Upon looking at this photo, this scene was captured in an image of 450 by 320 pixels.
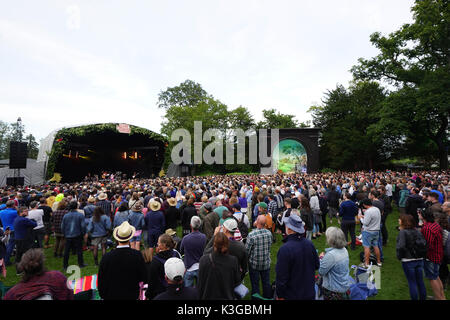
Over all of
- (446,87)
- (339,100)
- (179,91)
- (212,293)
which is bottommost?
(212,293)

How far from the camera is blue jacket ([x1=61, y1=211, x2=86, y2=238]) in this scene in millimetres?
5461

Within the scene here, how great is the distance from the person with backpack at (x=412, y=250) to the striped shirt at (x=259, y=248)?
2034 mm

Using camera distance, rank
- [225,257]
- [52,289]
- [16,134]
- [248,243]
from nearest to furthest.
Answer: [52,289] < [225,257] < [248,243] < [16,134]

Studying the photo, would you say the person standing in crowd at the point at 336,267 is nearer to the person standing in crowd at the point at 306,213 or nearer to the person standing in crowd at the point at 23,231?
the person standing in crowd at the point at 306,213

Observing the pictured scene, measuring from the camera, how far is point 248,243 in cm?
370

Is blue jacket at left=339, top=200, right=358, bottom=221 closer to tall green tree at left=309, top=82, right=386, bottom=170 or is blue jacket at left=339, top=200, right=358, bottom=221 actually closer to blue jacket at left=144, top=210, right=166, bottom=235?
blue jacket at left=144, top=210, right=166, bottom=235

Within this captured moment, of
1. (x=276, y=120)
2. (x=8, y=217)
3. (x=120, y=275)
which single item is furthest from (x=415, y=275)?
(x=276, y=120)

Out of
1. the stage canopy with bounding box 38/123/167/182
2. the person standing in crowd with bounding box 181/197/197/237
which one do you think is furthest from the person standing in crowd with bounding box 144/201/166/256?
the stage canopy with bounding box 38/123/167/182

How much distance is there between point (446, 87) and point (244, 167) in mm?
24444

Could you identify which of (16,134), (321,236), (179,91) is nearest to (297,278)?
(321,236)

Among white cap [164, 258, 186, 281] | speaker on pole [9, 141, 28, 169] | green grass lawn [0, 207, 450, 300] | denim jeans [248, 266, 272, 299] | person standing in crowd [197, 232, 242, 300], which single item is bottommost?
green grass lawn [0, 207, 450, 300]

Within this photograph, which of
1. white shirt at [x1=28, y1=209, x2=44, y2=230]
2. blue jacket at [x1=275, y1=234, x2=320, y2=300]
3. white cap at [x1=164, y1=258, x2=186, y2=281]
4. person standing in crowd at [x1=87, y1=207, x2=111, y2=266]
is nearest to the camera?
white cap at [x1=164, y1=258, x2=186, y2=281]

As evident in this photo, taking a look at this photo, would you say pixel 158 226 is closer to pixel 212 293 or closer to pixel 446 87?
pixel 212 293

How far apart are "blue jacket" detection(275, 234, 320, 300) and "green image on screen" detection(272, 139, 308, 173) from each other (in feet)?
95.9
